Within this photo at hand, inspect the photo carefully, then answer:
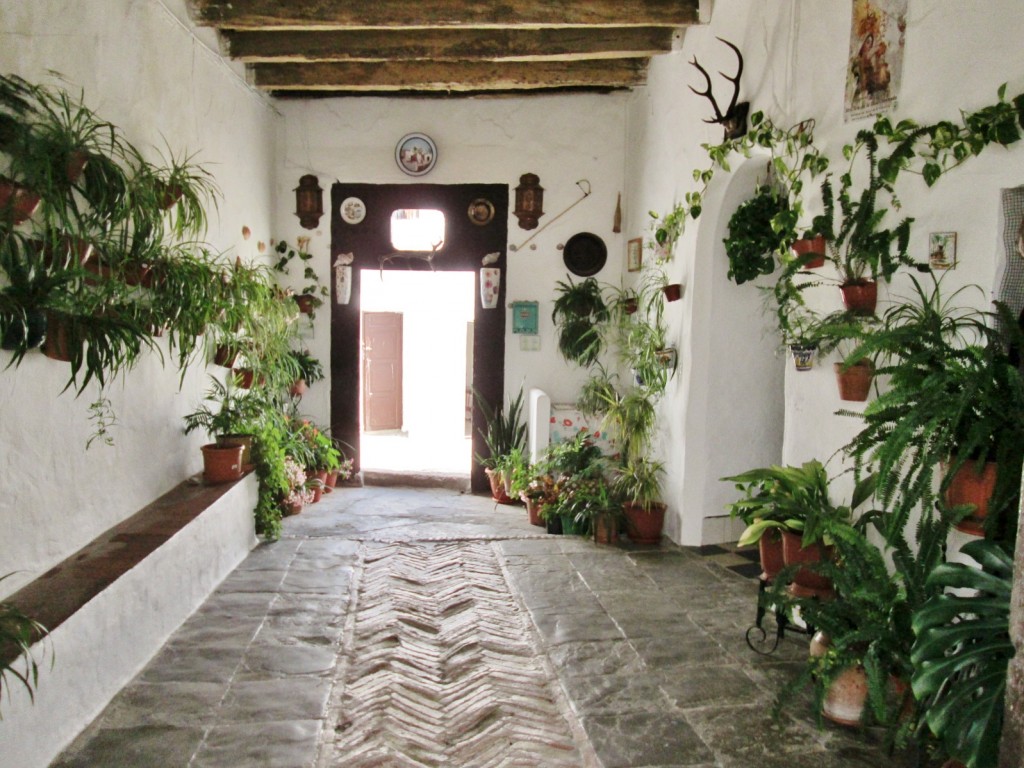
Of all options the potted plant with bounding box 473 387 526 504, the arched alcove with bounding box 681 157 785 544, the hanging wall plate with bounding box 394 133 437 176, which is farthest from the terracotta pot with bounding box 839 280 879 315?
the hanging wall plate with bounding box 394 133 437 176

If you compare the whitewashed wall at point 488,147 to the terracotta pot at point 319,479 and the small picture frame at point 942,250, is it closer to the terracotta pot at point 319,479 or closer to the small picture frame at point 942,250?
the terracotta pot at point 319,479

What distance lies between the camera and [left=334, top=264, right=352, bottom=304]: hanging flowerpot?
688 cm

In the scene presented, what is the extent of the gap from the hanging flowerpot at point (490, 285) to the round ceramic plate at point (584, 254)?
2.05 ft

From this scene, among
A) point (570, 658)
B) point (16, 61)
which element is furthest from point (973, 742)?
point (16, 61)

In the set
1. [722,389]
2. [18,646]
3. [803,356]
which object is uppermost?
[803,356]

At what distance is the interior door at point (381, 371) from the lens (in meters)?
10.2

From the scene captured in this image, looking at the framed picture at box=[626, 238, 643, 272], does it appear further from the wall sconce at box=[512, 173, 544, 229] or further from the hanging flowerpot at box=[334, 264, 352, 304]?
the hanging flowerpot at box=[334, 264, 352, 304]

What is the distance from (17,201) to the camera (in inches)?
103

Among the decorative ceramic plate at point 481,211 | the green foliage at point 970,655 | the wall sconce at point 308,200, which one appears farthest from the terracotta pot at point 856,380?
the wall sconce at point 308,200

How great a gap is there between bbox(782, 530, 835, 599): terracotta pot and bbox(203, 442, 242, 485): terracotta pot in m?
3.17

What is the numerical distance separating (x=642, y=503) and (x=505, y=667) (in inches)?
84.4

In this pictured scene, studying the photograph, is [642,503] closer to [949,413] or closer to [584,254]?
[584,254]

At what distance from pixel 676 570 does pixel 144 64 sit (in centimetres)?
415

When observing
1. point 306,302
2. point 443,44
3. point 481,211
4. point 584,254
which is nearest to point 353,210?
point 306,302
